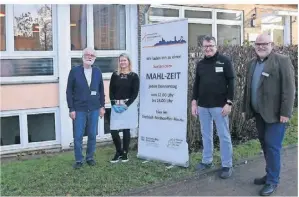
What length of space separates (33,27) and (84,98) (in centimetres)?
256

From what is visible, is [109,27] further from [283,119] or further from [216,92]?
[283,119]

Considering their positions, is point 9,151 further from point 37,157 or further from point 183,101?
point 183,101

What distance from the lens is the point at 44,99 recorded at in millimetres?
6887

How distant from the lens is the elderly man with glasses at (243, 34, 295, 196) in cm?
426

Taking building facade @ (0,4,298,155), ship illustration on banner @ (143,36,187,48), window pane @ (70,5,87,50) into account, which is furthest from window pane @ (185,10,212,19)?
ship illustration on banner @ (143,36,187,48)

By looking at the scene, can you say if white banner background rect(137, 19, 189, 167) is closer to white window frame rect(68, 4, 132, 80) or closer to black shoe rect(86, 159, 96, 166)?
black shoe rect(86, 159, 96, 166)

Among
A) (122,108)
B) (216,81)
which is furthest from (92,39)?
(216,81)

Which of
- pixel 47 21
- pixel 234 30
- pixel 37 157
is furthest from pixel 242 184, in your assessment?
pixel 234 30

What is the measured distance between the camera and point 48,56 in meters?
6.93

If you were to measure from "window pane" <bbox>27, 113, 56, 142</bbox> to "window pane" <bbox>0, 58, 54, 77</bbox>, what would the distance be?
817 mm

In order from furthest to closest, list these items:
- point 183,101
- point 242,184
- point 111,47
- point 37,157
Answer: point 111,47
point 37,157
point 183,101
point 242,184

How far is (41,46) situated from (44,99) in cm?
101

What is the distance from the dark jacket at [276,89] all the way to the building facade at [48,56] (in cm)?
376

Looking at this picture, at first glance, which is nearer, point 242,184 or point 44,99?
point 242,184
